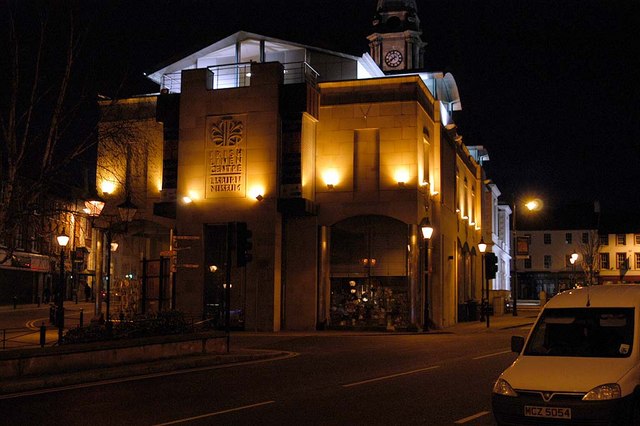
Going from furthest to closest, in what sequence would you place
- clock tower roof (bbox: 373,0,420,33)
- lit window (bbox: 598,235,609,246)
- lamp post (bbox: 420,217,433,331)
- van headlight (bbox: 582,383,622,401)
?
lit window (bbox: 598,235,609,246), clock tower roof (bbox: 373,0,420,33), lamp post (bbox: 420,217,433,331), van headlight (bbox: 582,383,622,401)

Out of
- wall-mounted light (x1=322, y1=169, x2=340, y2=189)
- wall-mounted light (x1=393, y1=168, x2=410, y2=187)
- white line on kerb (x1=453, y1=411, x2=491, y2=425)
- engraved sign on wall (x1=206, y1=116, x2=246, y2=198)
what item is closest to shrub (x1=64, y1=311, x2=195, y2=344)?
white line on kerb (x1=453, y1=411, x2=491, y2=425)

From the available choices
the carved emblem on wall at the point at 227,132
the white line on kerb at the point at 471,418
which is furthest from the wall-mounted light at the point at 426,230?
the white line on kerb at the point at 471,418

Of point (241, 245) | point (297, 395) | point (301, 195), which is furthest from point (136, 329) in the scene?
point (301, 195)

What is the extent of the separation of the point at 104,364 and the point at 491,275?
26230mm

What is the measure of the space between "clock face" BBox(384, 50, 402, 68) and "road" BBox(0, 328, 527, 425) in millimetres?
35430

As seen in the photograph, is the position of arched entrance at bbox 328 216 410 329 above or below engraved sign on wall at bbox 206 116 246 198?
below

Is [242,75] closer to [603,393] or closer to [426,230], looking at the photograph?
[426,230]

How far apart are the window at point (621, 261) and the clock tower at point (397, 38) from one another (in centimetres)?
5064

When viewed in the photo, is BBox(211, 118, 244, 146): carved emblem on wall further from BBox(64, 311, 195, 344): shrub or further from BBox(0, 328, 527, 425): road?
BBox(0, 328, 527, 425): road

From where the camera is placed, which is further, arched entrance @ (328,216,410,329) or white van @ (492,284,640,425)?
arched entrance @ (328,216,410,329)

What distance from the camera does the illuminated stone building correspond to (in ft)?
111

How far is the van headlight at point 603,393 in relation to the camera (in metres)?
8.56

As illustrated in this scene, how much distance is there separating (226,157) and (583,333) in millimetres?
26162

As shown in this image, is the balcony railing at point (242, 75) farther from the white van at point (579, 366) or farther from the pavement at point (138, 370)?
the white van at point (579, 366)
